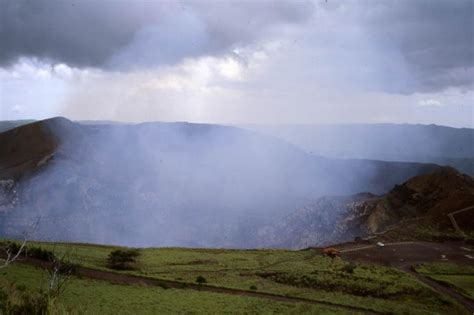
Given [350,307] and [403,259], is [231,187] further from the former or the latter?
[350,307]

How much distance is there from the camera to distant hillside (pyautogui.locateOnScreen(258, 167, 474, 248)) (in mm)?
69750

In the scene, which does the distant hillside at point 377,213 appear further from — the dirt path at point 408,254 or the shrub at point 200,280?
the shrub at point 200,280

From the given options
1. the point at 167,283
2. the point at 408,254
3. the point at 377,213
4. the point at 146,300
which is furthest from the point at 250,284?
the point at 377,213

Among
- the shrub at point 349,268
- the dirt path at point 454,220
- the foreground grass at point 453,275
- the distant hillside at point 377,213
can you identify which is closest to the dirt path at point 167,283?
the shrub at point 349,268

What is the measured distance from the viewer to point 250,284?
114 feet

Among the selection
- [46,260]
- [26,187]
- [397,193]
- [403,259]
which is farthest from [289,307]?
[26,187]

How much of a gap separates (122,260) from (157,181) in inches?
2659

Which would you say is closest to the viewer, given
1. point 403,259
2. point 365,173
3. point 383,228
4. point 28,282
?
point 28,282

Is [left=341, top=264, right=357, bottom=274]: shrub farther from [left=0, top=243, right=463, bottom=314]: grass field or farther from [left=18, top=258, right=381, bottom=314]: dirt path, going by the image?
[left=18, top=258, right=381, bottom=314]: dirt path

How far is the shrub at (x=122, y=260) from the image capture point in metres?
38.2

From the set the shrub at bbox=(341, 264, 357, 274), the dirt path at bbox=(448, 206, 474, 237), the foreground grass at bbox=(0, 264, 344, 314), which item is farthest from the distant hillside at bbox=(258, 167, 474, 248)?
the foreground grass at bbox=(0, 264, 344, 314)

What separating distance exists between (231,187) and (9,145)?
188ft

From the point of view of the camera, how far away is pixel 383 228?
230 feet

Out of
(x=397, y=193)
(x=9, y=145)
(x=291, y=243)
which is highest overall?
(x=9, y=145)
